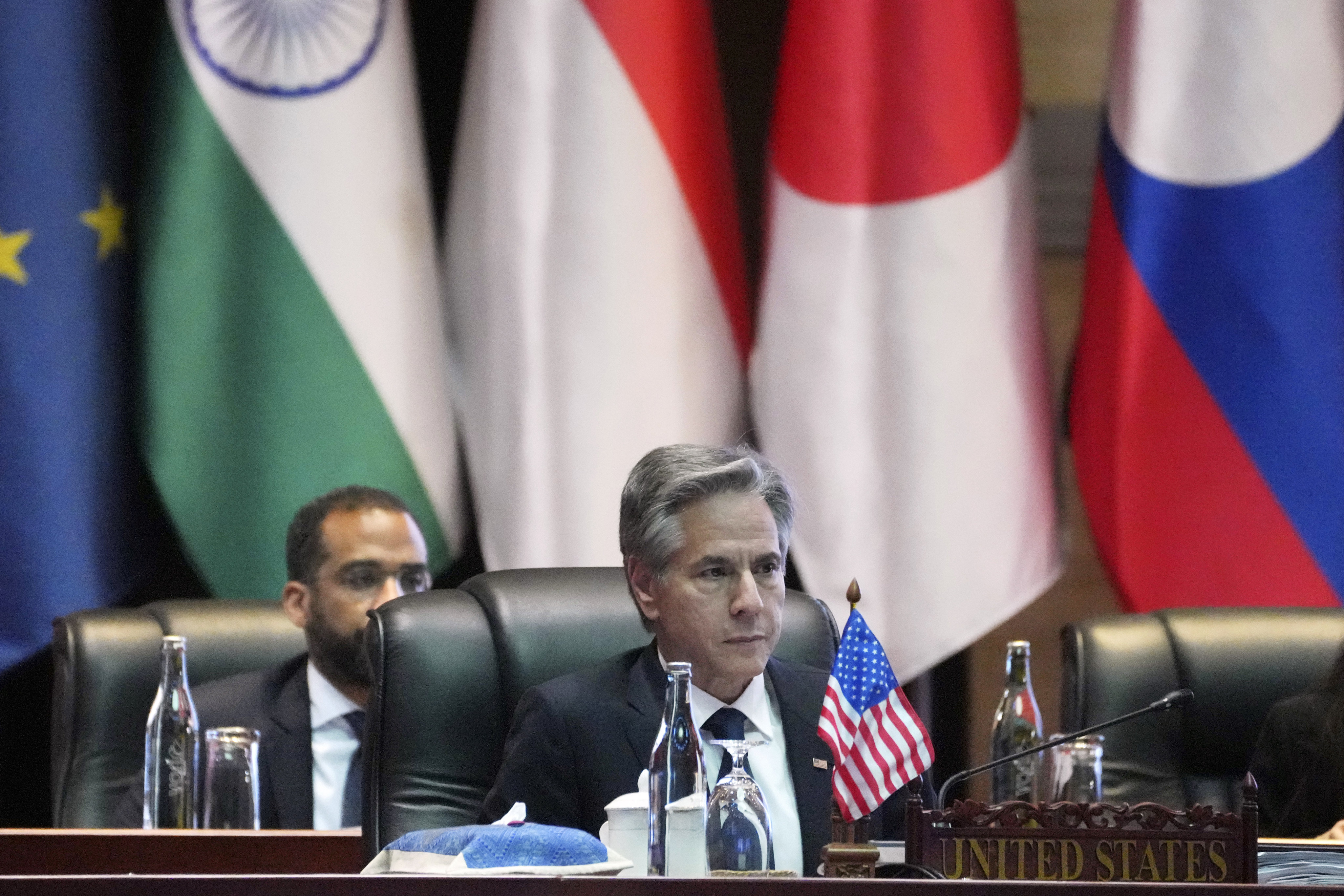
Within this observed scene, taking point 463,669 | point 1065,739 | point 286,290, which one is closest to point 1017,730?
point 463,669

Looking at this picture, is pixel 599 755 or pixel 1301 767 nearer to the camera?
pixel 599 755

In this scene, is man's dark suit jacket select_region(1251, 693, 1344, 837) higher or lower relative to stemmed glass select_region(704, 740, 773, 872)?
higher

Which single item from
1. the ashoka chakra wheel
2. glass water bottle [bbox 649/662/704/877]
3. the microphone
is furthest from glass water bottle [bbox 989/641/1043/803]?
the ashoka chakra wheel

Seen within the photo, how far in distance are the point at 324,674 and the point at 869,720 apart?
172cm

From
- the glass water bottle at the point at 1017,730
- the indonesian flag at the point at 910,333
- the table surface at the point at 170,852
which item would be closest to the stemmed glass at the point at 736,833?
the table surface at the point at 170,852

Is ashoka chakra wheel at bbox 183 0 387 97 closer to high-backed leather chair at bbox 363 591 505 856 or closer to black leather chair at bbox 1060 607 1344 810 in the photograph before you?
high-backed leather chair at bbox 363 591 505 856

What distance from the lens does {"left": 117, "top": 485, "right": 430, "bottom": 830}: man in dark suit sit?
3.21 m

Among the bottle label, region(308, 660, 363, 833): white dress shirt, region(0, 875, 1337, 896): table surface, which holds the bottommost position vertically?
region(0, 875, 1337, 896): table surface

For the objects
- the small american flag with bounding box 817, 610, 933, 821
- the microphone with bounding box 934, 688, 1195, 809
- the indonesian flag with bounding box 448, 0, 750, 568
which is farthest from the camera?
the indonesian flag with bounding box 448, 0, 750, 568

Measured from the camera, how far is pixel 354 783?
10.8 ft

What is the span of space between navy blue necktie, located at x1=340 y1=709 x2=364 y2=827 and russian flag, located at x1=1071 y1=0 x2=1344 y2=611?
162 centimetres

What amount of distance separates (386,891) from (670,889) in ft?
0.70

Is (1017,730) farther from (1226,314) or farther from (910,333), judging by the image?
(1226,314)

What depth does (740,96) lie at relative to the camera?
4.54 m
